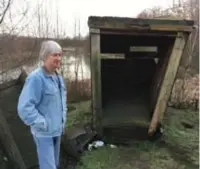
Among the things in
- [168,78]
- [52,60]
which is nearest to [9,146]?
[52,60]

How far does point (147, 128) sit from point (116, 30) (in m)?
1.97

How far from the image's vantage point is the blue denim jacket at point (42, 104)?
127 inches

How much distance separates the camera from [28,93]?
3.24m

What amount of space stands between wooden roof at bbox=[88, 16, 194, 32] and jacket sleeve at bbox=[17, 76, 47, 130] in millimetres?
2501

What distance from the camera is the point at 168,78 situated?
19.5 ft

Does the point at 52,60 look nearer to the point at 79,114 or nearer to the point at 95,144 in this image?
the point at 95,144

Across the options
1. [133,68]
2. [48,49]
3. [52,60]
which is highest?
[48,49]

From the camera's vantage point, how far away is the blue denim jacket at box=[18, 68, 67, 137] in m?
3.21

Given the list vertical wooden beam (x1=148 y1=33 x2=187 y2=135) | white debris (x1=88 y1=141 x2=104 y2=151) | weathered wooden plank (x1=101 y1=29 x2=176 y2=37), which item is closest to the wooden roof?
weathered wooden plank (x1=101 y1=29 x2=176 y2=37)

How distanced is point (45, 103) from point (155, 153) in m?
2.92

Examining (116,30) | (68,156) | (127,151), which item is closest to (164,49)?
(116,30)

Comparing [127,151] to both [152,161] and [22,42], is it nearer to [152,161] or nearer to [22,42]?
[152,161]

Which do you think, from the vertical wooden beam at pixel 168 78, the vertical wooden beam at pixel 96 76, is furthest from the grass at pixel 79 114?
the vertical wooden beam at pixel 168 78

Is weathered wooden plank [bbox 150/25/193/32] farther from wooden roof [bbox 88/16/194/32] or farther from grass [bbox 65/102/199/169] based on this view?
grass [bbox 65/102/199/169]
